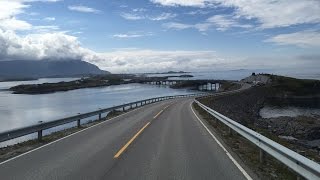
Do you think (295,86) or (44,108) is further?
(295,86)

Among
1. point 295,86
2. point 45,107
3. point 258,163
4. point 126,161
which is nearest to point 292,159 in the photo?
point 258,163

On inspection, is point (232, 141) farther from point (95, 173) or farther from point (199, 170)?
point (95, 173)

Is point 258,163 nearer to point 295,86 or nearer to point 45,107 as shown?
point 45,107

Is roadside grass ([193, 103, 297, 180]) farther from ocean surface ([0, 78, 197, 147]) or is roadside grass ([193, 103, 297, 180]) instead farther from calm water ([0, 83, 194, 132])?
calm water ([0, 83, 194, 132])

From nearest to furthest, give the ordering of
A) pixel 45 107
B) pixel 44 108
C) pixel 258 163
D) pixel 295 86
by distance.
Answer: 1. pixel 258 163
2. pixel 44 108
3. pixel 45 107
4. pixel 295 86

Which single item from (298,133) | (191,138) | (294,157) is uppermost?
(294,157)

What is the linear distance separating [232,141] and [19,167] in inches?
351

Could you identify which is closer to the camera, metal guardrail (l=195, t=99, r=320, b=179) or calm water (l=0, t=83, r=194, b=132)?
metal guardrail (l=195, t=99, r=320, b=179)

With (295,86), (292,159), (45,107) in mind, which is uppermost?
(292,159)

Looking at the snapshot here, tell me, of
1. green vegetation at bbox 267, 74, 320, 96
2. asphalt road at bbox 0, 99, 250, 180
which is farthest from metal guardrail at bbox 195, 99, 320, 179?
green vegetation at bbox 267, 74, 320, 96

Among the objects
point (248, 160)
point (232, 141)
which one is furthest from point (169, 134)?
point (248, 160)

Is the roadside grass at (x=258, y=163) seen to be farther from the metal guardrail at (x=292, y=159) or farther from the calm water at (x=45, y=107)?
the calm water at (x=45, y=107)

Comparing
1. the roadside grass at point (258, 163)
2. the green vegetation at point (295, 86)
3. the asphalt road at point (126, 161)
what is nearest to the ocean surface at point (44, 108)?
the asphalt road at point (126, 161)

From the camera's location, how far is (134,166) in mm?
10531
